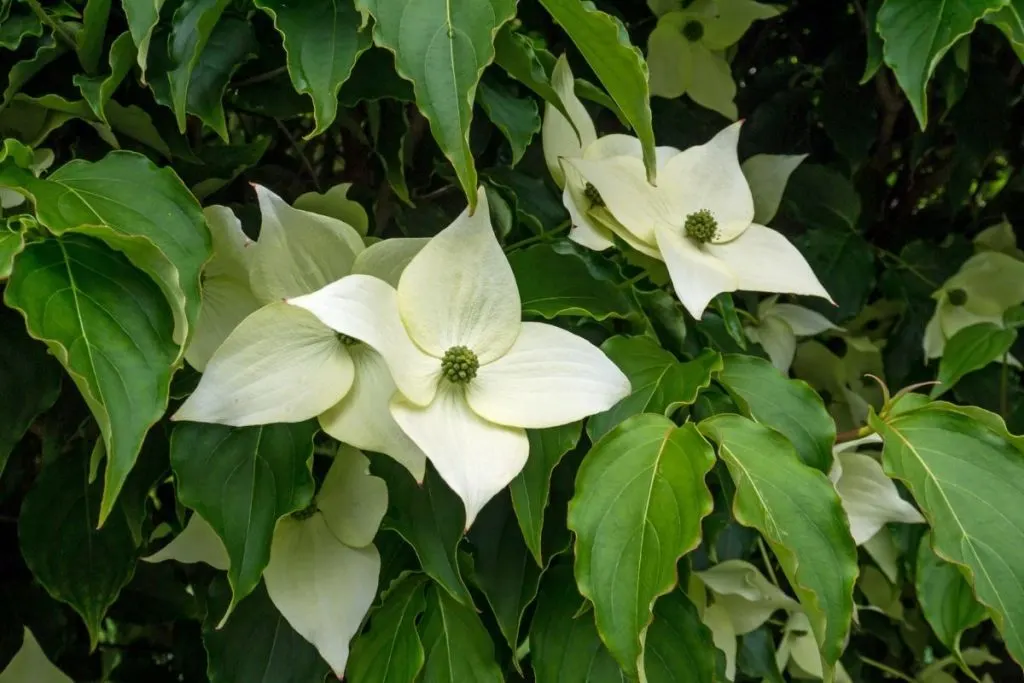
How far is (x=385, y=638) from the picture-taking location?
0.54 metres

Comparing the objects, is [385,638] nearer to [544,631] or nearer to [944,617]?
[544,631]

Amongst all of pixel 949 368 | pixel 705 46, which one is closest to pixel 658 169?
pixel 705 46

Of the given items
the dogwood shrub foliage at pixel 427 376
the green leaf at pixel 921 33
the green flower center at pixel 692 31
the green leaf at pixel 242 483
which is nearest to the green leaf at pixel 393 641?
the dogwood shrub foliage at pixel 427 376

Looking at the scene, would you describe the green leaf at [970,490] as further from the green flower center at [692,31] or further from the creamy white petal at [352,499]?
the green flower center at [692,31]

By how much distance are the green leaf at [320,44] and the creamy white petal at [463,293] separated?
0.09 metres

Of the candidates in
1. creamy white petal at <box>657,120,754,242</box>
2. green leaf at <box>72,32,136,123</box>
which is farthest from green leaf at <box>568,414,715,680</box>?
green leaf at <box>72,32,136,123</box>

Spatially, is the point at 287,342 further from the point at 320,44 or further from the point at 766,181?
the point at 766,181

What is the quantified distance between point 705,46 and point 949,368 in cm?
37

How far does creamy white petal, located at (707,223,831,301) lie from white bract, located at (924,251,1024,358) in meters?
0.39

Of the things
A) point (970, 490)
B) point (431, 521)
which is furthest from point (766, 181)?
point (431, 521)

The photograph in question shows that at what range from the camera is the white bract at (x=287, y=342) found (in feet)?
1.44

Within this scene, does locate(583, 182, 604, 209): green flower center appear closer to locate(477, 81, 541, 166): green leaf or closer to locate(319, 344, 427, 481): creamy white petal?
locate(477, 81, 541, 166): green leaf

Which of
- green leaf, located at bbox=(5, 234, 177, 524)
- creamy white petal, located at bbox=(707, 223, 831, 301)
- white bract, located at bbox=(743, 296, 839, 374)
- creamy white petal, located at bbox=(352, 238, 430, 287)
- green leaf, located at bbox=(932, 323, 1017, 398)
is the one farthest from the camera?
white bract, located at bbox=(743, 296, 839, 374)

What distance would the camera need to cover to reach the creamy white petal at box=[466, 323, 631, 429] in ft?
1.53
